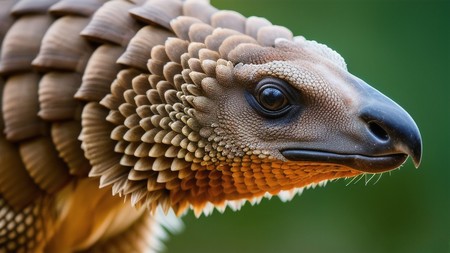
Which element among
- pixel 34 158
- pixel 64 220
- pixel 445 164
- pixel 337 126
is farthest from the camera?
pixel 445 164

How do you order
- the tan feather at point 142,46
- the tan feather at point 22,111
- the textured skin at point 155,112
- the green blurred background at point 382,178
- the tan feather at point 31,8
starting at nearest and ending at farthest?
the textured skin at point 155,112 → the tan feather at point 142,46 → the tan feather at point 22,111 → the tan feather at point 31,8 → the green blurred background at point 382,178

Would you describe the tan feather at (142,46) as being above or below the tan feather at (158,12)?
below

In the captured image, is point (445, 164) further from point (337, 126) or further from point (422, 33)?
point (337, 126)

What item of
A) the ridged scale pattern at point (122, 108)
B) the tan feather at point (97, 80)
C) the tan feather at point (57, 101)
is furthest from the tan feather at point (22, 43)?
the tan feather at point (97, 80)

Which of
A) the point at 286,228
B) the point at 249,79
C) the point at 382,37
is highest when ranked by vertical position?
the point at 382,37

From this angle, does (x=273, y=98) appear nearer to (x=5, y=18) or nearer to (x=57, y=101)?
(x=57, y=101)

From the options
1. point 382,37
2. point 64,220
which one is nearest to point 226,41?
point 64,220

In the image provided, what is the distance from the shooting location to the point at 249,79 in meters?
2.42

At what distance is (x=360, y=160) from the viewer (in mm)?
2311

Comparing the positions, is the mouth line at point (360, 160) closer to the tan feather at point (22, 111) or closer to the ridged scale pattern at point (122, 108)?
the ridged scale pattern at point (122, 108)

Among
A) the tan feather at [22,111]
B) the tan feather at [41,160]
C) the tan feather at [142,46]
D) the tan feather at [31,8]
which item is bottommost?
the tan feather at [41,160]

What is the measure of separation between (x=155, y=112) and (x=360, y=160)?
2.10 feet

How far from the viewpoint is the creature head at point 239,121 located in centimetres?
232

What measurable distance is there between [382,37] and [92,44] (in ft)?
12.2
